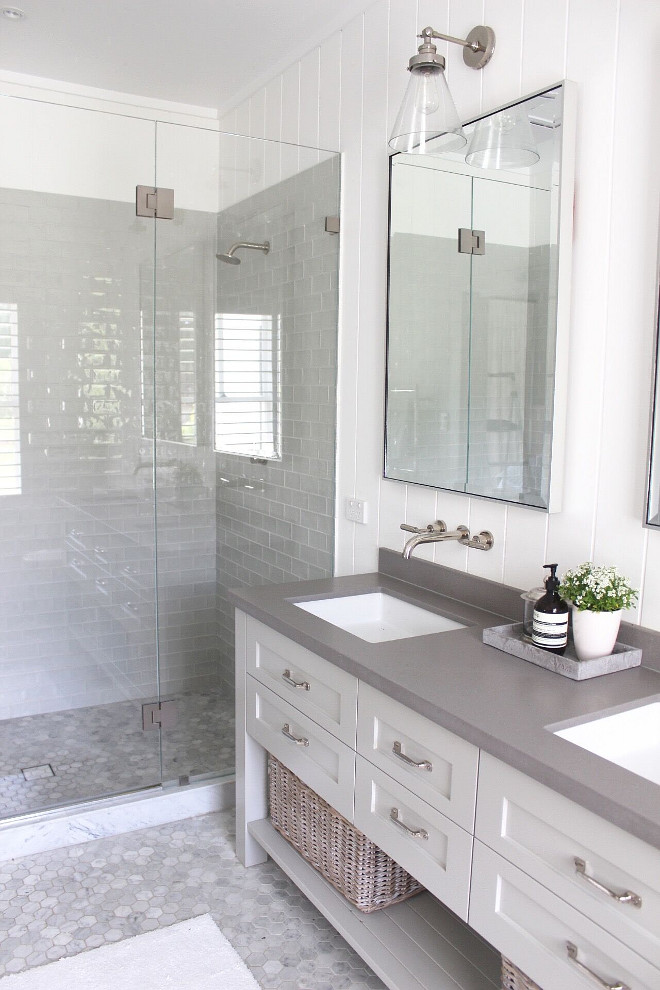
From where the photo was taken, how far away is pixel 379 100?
262cm

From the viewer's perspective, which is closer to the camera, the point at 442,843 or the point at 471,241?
the point at 442,843

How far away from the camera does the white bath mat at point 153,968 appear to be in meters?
1.98

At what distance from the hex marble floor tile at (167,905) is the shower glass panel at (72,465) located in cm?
26

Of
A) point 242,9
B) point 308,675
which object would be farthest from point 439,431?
point 242,9

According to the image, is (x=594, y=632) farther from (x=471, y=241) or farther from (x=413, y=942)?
(x=471, y=241)

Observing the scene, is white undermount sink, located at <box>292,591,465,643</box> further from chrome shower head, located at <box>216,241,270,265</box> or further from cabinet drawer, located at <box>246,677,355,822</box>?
chrome shower head, located at <box>216,241,270,265</box>

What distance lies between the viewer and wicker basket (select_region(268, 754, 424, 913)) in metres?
2.03

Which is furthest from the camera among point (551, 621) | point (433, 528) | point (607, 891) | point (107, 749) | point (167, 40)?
point (167, 40)

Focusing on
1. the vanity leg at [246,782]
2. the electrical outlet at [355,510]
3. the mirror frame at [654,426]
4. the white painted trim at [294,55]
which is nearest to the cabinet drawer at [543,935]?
the mirror frame at [654,426]

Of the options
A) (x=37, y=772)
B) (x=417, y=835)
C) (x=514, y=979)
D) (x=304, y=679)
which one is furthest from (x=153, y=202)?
(x=514, y=979)

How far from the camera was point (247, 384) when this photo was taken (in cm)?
285

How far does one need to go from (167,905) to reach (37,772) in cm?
75

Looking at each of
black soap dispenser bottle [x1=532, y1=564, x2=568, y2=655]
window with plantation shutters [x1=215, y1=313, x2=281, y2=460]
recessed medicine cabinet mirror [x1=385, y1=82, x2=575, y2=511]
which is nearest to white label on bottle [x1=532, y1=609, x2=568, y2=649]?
black soap dispenser bottle [x1=532, y1=564, x2=568, y2=655]

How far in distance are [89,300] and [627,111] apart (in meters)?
1.72
